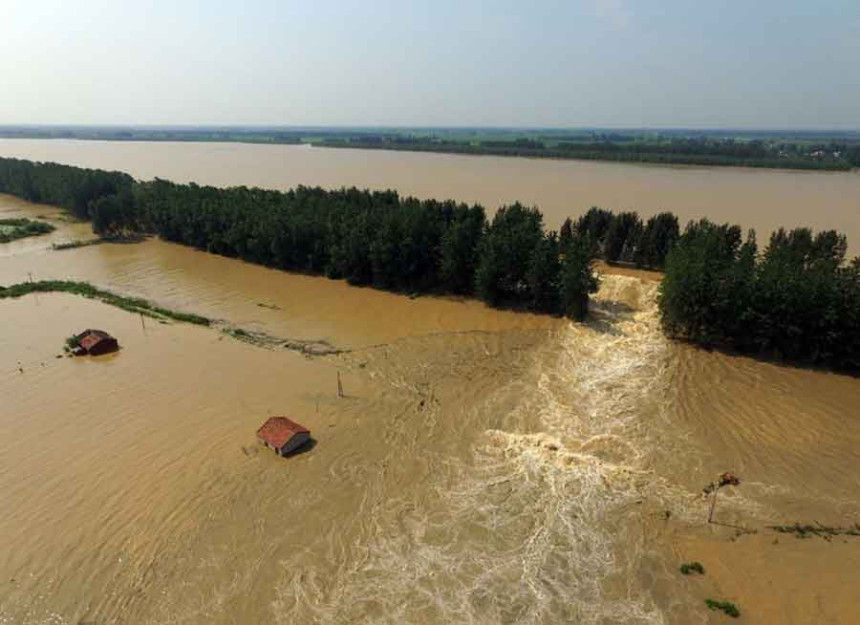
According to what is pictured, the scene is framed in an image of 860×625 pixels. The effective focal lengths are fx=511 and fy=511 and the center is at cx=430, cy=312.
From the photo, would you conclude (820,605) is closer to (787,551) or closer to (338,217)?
(787,551)

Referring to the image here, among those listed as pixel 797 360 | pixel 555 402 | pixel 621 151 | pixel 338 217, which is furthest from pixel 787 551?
pixel 621 151

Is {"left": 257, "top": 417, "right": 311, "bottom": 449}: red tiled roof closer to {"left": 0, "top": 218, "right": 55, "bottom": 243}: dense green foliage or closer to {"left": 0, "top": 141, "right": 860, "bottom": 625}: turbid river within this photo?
{"left": 0, "top": 141, "right": 860, "bottom": 625}: turbid river

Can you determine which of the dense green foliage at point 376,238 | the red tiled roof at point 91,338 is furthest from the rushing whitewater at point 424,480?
the dense green foliage at point 376,238

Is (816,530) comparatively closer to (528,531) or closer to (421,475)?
(528,531)

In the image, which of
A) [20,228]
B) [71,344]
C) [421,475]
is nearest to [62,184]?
[20,228]

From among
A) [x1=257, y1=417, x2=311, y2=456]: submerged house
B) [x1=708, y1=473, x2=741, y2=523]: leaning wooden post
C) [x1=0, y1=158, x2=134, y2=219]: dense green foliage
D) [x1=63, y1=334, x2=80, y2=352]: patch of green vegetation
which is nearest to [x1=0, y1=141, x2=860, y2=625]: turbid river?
[x1=708, y1=473, x2=741, y2=523]: leaning wooden post

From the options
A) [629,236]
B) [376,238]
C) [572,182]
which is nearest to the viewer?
[376,238]

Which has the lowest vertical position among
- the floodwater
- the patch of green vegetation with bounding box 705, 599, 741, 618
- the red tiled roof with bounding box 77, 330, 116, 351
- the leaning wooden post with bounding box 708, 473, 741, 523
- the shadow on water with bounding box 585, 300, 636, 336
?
the patch of green vegetation with bounding box 705, 599, 741, 618
